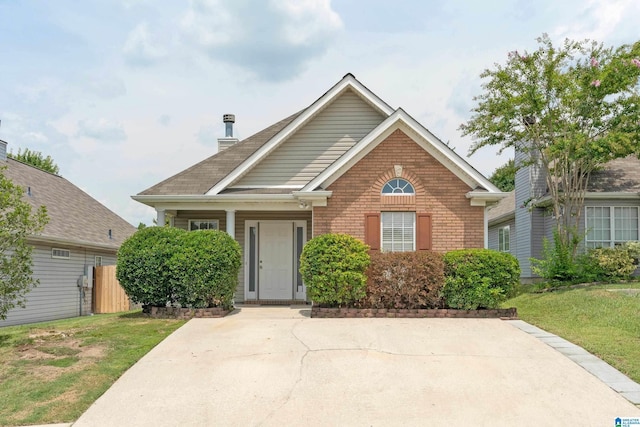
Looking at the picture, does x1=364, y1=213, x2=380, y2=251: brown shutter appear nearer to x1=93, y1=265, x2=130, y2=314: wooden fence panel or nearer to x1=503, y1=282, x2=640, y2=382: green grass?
x1=503, y1=282, x2=640, y2=382: green grass

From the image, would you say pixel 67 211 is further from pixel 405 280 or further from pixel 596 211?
pixel 596 211

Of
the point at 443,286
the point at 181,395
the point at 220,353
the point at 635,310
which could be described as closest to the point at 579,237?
the point at 635,310

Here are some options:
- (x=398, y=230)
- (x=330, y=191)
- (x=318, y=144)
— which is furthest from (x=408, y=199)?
(x=318, y=144)

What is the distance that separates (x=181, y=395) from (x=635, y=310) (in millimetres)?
9858

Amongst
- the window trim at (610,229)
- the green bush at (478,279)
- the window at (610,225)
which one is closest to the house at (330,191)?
the green bush at (478,279)

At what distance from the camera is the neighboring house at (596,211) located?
17.9 m

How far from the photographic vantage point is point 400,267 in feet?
39.4

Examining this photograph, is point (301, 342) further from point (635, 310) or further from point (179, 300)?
point (635, 310)

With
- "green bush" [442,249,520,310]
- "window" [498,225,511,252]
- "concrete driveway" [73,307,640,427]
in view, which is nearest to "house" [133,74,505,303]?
"green bush" [442,249,520,310]

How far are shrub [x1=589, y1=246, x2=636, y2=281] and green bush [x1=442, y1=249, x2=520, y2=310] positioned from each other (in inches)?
243

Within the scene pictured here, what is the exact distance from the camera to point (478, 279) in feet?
38.8

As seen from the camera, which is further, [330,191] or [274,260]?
[274,260]

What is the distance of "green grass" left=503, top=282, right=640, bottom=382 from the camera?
883 centimetres

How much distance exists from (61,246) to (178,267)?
838 centimetres
